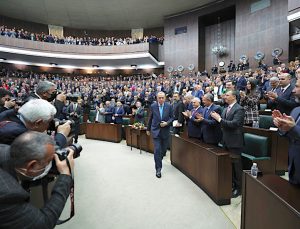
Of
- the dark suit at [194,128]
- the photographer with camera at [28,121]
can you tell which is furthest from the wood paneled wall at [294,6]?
the photographer with camera at [28,121]

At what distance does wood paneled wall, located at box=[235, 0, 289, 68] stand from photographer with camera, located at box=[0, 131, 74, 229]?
14.2 metres

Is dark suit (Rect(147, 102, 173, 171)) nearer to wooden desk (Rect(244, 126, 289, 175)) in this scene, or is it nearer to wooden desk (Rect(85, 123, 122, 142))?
wooden desk (Rect(244, 126, 289, 175))

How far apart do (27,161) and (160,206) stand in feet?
8.24

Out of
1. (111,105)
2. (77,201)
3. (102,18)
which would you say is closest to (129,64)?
(102,18)

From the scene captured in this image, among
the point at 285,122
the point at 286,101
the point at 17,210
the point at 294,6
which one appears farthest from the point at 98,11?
the point at 17,210

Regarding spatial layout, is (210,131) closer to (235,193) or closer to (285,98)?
(235,193)

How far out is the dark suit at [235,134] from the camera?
335 cm

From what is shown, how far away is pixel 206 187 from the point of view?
362 centimetres

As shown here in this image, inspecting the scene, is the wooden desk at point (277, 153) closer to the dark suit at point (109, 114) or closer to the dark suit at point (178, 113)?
the dark suit at point (178, 113)

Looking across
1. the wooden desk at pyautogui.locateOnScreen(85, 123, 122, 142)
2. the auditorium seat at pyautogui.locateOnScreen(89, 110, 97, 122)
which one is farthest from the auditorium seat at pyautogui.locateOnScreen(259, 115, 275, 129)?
the auditorium seat at pyautogui.locateOnScreen(89, 110, 97, 122)

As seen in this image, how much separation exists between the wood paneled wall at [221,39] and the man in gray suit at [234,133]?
1440 cm

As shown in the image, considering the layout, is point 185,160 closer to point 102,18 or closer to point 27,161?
point 27,161

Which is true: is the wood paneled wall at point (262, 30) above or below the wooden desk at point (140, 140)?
above

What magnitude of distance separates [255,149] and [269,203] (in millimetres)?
2520
